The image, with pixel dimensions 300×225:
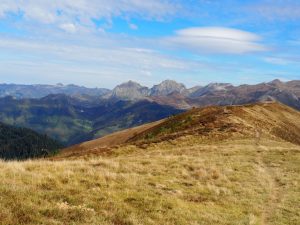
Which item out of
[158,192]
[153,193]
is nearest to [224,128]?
[158,192]

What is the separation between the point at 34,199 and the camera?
14430mm

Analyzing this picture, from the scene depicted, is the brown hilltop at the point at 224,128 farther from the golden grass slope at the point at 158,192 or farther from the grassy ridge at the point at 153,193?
the grassy ridge at the point at 153,193

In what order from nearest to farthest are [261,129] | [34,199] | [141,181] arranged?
[34,199] < [141,181] < [261,129]

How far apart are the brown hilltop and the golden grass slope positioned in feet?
44.2

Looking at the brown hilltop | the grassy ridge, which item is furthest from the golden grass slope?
the brown hilltop

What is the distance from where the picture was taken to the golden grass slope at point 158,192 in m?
13.7

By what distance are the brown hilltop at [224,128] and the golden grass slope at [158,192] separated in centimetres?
1349

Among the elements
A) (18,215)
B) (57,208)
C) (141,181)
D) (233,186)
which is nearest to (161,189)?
(141,181)

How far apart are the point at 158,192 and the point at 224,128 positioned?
3463cm

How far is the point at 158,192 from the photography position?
18422 millimetres

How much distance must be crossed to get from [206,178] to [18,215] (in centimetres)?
1406

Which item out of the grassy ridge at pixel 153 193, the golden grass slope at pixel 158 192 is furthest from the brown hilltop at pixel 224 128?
the grassy ridge at pixel 153 193

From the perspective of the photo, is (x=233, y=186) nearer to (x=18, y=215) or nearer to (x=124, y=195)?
(x=124, y=195)

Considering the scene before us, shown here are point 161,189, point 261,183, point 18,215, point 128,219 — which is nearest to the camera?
point 18,215
